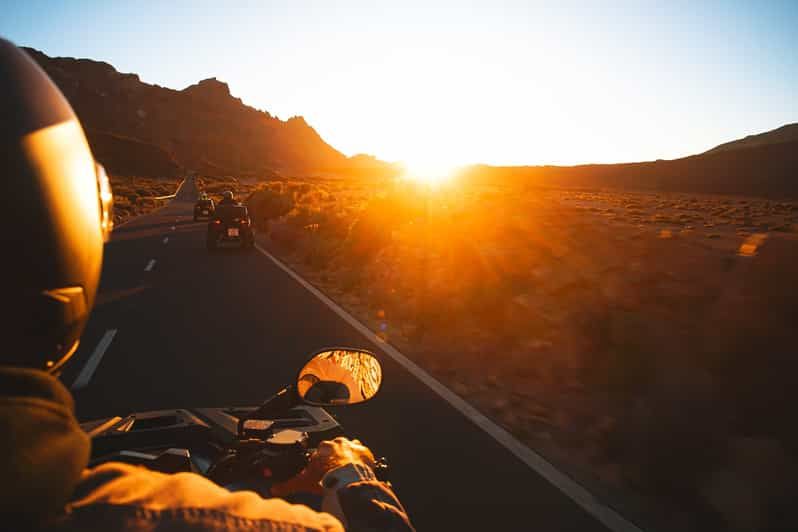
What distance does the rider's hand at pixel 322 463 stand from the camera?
6.11 feet

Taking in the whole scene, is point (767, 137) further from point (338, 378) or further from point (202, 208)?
point (338, 378)

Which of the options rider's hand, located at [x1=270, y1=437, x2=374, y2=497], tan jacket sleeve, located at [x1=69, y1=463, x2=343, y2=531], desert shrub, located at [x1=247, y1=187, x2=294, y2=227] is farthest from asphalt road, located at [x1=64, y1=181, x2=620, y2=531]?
desert shrub, located at [x1=247, y1=187, x2=294, y2=227]

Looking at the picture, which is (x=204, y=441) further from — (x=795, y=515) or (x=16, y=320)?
(x=795, y=515)

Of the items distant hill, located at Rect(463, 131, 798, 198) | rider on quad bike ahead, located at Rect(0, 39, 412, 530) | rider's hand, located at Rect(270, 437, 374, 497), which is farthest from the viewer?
distant hill, located at Rect(463, 131, 798, 198)

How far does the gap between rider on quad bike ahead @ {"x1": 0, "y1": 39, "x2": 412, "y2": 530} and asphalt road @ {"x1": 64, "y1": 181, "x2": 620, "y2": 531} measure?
8.30ft

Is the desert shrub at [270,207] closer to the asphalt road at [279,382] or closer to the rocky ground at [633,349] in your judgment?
the asphalt road at [279,382]

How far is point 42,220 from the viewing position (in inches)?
47.4

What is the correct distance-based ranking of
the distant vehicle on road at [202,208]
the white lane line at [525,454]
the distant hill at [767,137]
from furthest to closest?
the distant hill at [767,137] < the distant vehicle on road at [202,208] < the white lane line at [525,454]

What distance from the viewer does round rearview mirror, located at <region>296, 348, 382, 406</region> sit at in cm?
237

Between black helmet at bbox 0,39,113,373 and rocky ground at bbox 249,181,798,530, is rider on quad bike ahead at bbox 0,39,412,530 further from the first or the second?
rocky ground at bbox 249,181,798,530

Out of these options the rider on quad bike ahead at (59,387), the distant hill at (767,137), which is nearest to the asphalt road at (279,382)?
the rider on quad bike ahead at (59,387)

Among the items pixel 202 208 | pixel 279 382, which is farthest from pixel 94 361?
pixel 202 208

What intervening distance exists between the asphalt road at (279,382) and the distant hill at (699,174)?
3762 inches

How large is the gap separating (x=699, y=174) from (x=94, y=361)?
389ft
